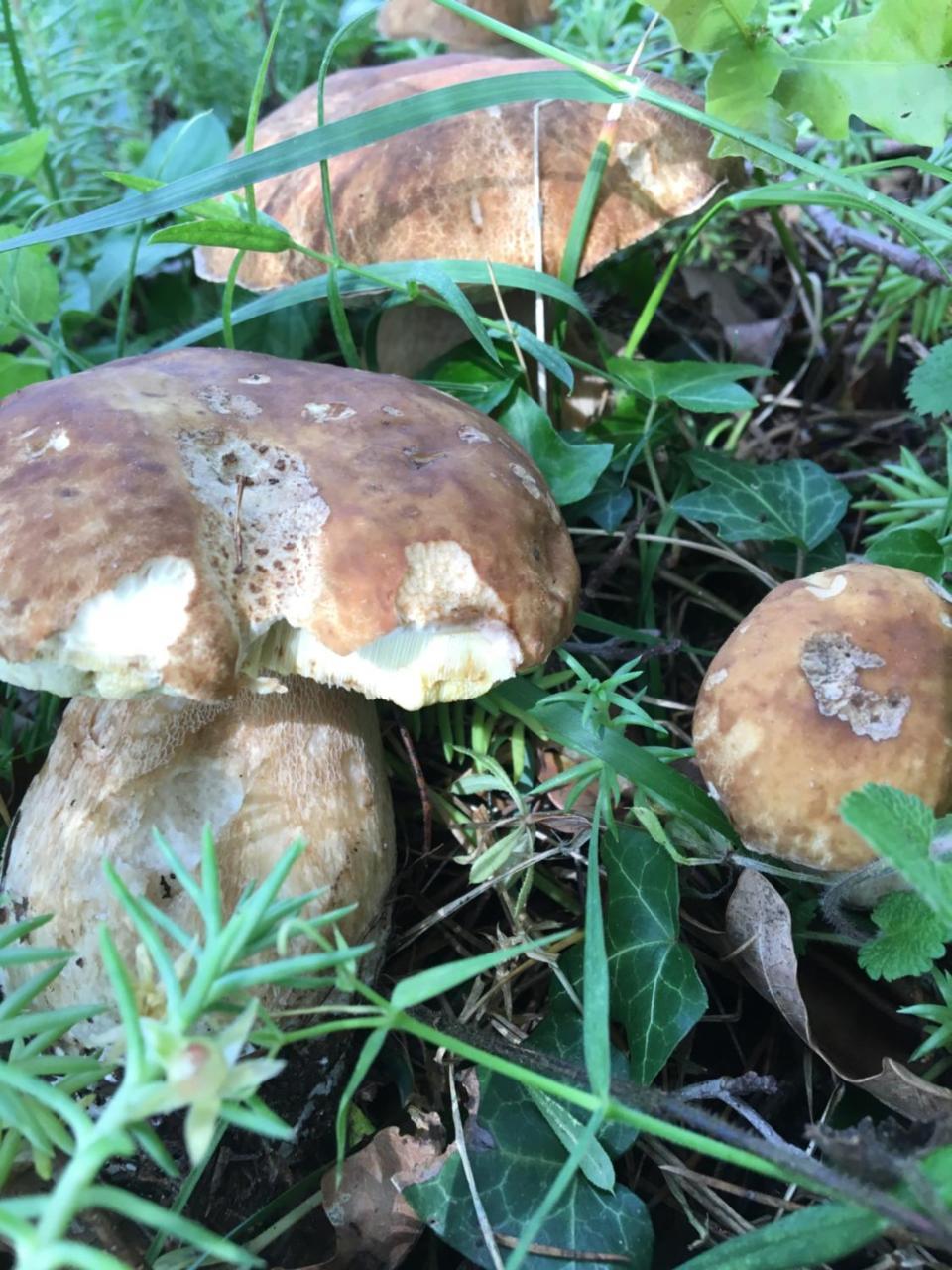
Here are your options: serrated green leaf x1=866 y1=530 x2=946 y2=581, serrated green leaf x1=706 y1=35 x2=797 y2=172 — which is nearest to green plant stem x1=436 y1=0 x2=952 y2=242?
serrated green leaf x1=706 y1=35 x2=797 y2=172

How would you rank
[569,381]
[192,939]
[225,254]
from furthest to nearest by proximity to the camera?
1. [225,254]
2. [569,381]
3. [192,939]

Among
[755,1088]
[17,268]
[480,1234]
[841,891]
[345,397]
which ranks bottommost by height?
[480,1234]

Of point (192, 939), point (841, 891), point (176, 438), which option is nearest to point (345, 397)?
point (176, 438)

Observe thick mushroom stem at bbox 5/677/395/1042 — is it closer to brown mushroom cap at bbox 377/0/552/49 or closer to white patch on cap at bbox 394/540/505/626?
white patch on cap at bbox 394/540/505/626

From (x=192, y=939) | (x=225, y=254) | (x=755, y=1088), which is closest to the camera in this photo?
(x=192, y=939)

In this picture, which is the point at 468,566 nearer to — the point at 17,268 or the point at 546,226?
the point at 546,226

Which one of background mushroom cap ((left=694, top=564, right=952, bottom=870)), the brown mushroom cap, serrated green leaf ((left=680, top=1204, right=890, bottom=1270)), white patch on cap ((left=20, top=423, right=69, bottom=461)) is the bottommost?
serrated green leaf ((left=680, top=1204, right=890, bottom=1270))

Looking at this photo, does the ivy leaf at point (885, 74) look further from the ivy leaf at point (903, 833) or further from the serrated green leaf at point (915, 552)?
the ivy leaf at point (903, 833)
